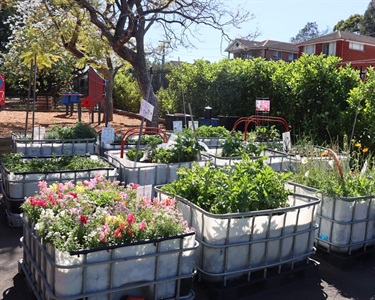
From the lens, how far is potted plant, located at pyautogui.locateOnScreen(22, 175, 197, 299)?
8.74 ft

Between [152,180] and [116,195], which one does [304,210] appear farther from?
[152,180]

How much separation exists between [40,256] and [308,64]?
7.47m

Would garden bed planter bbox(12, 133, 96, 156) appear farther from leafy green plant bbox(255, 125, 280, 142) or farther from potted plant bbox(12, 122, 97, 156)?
leafy green plant bbox(255, 125, 280, 142)

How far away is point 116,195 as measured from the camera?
345 centimetres

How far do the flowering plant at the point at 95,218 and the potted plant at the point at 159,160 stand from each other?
145 centimetres

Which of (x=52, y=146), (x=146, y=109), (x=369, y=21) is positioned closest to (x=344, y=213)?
(x=146, y=109)

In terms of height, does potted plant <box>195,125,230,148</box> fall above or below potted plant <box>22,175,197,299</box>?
above

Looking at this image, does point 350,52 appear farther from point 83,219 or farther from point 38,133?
point 83,219

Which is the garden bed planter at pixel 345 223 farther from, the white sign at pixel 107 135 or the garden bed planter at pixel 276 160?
the white sign at pixel 107 135

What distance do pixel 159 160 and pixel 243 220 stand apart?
7.42 ft

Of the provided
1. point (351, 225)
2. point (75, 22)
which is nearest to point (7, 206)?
point (351, 225)

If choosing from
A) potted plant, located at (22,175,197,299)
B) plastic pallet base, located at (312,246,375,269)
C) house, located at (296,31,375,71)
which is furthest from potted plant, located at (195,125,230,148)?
house, located at (296,31,375,71)

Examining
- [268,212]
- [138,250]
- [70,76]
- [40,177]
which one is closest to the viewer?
[138,250]

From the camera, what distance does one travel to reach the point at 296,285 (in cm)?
364
